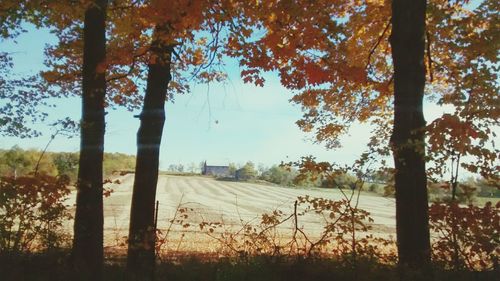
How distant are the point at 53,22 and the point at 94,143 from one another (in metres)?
3.99

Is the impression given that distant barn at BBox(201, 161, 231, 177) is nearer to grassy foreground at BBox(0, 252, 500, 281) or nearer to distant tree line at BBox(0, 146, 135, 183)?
distant tree line at BBox(0, 146, 135, 183)

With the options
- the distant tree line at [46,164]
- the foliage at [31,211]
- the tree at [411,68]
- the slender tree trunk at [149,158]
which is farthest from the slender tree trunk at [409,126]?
the distant tree line at [46,164]

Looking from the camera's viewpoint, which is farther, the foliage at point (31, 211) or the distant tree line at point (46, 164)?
the distant tree line at point (46, 164)

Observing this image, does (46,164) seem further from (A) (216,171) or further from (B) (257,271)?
(A) (216,171)

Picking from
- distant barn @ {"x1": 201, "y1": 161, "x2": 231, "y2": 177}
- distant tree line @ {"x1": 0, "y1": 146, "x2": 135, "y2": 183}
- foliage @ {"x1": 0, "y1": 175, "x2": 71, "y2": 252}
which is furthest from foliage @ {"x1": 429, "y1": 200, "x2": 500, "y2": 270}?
distant barn @ {"x1": 201, "y1": 161, "x2": 231, "y2": 177}

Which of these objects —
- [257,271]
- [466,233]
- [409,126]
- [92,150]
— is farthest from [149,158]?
[466,233]

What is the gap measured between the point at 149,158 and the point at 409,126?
14.7 feet

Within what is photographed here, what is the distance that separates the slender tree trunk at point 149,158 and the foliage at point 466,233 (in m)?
4.40

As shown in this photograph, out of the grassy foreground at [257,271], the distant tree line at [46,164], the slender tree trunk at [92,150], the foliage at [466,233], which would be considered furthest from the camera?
the distant tree line at [46,164]

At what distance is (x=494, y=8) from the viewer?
809 centimetres

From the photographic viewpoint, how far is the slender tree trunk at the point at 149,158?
291 inches

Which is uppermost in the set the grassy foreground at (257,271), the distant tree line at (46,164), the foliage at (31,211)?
the distant tree line at (46,164)

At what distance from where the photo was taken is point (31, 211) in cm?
637

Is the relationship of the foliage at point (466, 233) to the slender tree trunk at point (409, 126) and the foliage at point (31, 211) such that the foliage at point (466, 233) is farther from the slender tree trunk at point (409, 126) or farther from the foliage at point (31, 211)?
the foliage at point (31, 211)
